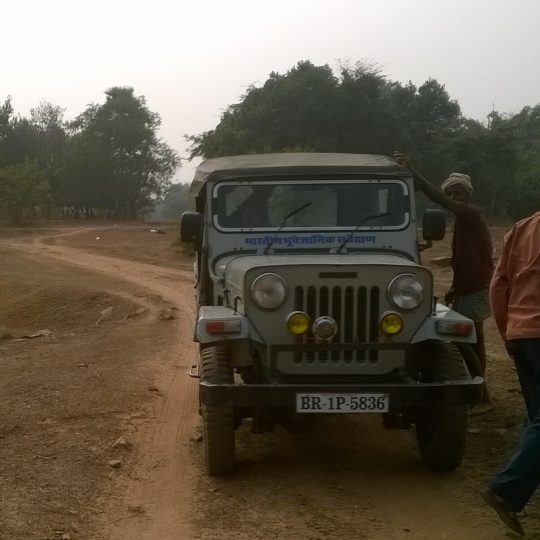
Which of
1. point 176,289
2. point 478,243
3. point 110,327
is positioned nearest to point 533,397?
point 478,243

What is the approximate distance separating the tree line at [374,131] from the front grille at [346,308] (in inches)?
1013

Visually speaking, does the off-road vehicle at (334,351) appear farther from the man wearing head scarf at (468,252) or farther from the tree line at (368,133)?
the tree line at (368,133)

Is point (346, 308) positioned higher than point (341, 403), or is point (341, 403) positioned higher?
point (346, 308)

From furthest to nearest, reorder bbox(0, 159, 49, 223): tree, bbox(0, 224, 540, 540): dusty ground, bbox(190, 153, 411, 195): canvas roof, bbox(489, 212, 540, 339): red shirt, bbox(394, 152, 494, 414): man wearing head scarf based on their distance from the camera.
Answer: bbox(0, 159, 49, 223): tree < bbox(394, 152, 494, 414): man wearing head scarf < bbox(190, 153, 411, 195): canvas roof < bbox(0, 224, 540, 540): dusty ground < bbox(489, 212, 540, 339): red shirt

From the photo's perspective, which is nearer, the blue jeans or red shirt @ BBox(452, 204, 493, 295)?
the blue jeans

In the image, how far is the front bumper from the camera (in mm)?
5035

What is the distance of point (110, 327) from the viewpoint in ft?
44.2

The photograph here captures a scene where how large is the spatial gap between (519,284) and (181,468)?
254 cm

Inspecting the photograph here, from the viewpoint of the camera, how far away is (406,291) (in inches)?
204

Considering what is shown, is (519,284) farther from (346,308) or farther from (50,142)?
(50,142)

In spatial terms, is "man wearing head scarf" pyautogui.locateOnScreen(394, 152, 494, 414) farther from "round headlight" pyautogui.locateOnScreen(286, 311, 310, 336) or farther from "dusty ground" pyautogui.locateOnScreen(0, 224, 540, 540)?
"round headlight" pyautogui.locateOnScreen(286, 311, 310, 336)

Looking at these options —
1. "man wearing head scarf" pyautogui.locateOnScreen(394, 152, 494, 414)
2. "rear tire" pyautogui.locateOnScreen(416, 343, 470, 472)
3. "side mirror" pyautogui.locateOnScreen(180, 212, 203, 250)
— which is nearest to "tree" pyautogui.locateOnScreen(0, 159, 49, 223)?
"side mirror" pyautogui.locateOnScreen(180, 212, 203, 250)

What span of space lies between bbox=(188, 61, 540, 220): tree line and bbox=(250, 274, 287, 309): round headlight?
25695mm

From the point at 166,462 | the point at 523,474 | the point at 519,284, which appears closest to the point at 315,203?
the point at 166,462
